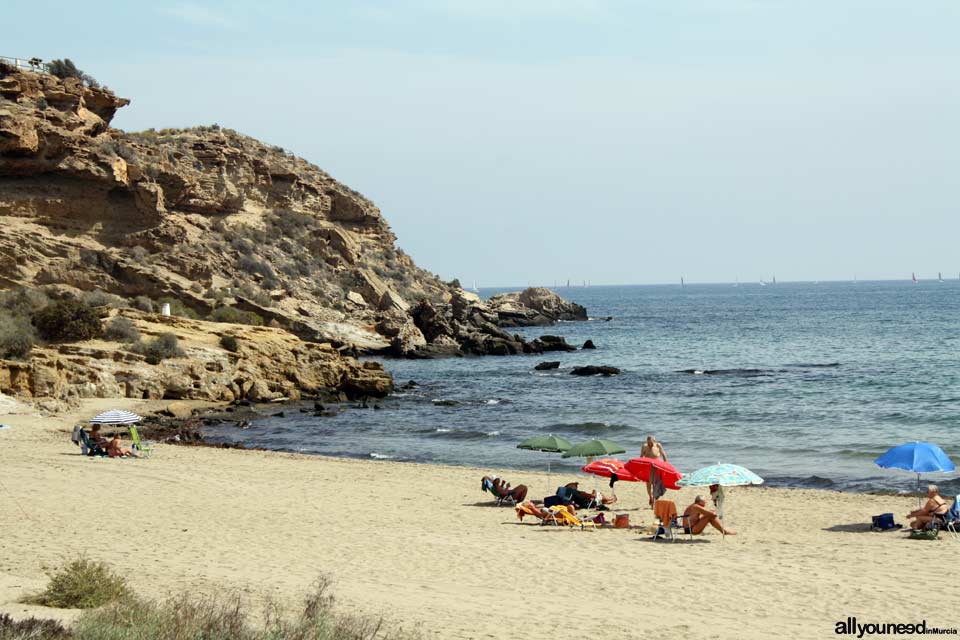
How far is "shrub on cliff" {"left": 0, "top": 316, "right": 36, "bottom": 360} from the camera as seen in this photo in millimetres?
29938

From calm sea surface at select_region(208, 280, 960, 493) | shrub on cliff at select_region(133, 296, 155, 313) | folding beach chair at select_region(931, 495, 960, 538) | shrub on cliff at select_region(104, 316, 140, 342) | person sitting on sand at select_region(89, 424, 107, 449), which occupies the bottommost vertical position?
calm sea surface at select_region(208, 280, 960, 493)

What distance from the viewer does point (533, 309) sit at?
102 m

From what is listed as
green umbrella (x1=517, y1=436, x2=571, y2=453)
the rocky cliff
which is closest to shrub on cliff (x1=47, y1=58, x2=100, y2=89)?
the rocky cliff

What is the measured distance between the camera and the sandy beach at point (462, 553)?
9.95 metres

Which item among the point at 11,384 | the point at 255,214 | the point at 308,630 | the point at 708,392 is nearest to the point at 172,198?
the point at 255,214

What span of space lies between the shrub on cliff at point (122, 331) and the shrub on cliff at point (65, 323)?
0.61 metres

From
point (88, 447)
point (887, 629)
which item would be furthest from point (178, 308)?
point (887, 629)

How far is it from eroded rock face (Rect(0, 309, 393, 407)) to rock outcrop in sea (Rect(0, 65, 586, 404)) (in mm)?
3127

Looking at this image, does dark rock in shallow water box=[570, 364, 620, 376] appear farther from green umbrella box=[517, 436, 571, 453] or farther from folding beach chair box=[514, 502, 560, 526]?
folding beach chair box=[514, 502, 560, 526]

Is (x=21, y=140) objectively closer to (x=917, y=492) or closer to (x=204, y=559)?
(x=204, y=559)

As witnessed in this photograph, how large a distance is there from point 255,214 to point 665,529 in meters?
62.8

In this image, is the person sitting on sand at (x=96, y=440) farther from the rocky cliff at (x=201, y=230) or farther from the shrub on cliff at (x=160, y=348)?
the rocky cliff at (x=201, y=230)

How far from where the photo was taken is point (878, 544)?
557 inches

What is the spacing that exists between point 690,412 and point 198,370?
59.2ft
